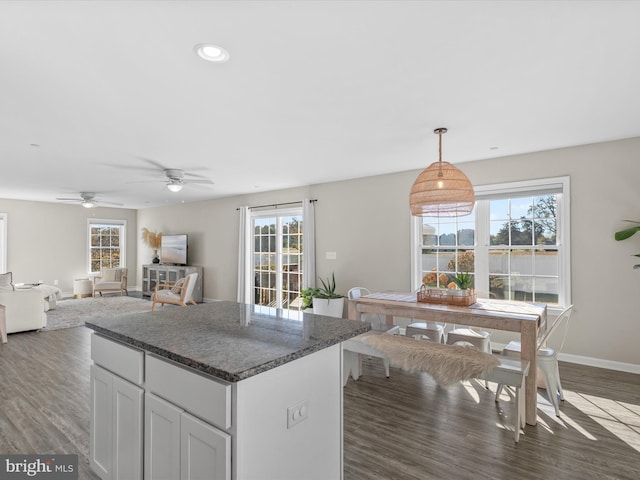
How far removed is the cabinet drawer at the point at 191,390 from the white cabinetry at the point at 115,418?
136 millimetres

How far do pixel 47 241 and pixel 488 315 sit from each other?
32.2 ft

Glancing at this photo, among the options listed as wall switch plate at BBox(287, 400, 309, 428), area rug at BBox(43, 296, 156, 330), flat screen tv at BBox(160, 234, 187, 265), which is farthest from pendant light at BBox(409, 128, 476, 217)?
flat screen tv at BBox(160, 234, 187, 265)

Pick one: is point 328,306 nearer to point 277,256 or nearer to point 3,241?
point 277,256

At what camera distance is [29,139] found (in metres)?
3.54

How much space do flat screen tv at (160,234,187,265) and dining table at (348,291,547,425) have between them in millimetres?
6082

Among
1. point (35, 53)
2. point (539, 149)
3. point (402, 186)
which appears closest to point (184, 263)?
point (402, 186)

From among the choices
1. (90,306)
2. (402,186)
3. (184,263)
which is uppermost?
(402,186)

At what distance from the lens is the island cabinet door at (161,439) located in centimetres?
139

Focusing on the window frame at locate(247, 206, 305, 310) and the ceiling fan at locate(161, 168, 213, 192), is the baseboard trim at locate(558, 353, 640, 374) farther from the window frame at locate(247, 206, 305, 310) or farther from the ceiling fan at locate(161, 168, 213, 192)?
the ceiling fan at locate(161, 168, 213, 192)

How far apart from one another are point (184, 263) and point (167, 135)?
551cm

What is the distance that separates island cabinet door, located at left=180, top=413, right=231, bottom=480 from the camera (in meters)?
1.20

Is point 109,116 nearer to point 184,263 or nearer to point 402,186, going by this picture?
point 402,186

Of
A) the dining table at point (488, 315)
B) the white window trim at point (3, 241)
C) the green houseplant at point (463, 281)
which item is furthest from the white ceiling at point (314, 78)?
the white window trim at point (3, 241)

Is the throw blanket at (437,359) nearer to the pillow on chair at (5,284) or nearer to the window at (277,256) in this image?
the window at (277,256)
